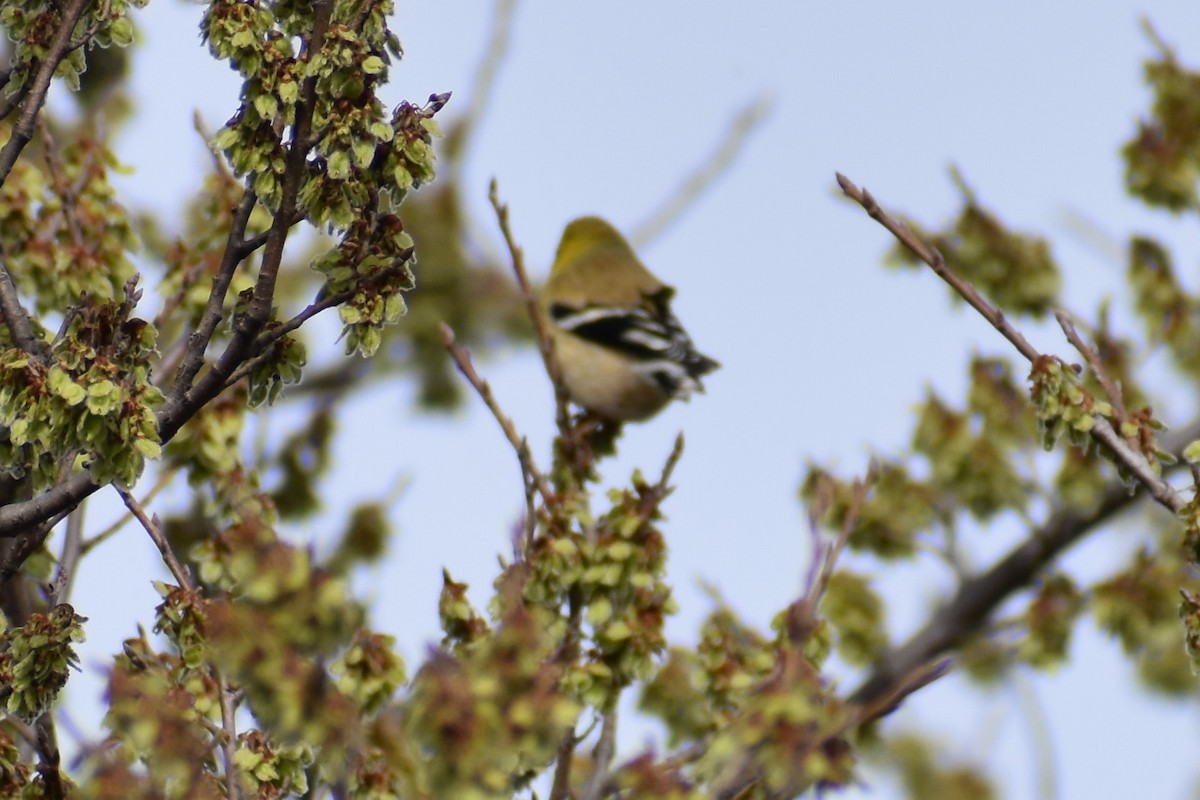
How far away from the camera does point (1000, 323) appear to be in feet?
9.73

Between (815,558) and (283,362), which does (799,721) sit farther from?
(283,362)

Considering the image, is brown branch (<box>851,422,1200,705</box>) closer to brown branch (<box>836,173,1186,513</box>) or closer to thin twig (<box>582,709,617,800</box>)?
thin twig (<box>582,709,617,800</box>)

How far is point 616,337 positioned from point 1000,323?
11.3 feet

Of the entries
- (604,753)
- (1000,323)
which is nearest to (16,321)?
(604,753)

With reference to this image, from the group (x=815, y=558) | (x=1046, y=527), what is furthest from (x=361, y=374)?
(x=815, y=558)

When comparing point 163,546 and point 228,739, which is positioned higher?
point 163,546

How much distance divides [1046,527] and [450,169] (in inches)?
169

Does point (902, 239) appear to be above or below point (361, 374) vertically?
below

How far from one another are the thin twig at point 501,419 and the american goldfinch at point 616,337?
146 centimetres

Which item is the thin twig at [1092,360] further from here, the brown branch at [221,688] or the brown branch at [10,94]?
the brown branch at [10,94]

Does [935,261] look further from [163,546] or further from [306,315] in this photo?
[163,546]

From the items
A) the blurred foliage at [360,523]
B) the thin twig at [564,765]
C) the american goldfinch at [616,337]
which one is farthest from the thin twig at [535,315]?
the thin twig at [564,765]

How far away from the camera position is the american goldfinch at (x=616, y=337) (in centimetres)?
599

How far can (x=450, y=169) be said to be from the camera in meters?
8.42
